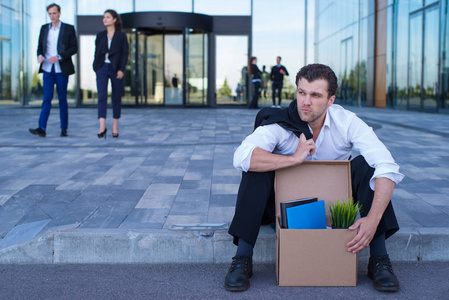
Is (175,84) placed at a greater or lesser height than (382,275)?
greater

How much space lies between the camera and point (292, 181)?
9.75 feet

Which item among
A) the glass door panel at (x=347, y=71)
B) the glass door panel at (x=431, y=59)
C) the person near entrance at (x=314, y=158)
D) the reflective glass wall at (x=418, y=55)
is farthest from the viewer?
the glass door panel at (x=347, y=71)

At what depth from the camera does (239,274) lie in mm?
2750

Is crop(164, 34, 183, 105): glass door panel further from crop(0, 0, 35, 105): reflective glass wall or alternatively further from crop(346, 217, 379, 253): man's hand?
crop(346, 217, 379, 253): man's hand

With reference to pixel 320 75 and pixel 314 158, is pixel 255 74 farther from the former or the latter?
pixel 320 75

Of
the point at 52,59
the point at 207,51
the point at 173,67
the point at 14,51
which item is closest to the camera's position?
the point at 52,59

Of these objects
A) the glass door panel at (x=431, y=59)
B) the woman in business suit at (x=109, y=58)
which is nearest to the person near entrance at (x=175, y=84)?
the glass door panel at (x=431, y=59)

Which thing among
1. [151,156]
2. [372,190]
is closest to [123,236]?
[372,190]

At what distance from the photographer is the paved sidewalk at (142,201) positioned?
126 inches

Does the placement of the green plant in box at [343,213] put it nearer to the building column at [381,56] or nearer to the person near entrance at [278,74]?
the person near entrance at [278,74]

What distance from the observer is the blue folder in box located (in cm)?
272

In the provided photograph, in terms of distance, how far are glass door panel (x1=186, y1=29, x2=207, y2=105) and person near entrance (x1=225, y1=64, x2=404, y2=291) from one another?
16.1 m

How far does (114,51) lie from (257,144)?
560cm

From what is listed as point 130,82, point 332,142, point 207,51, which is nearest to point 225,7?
point 207,51
